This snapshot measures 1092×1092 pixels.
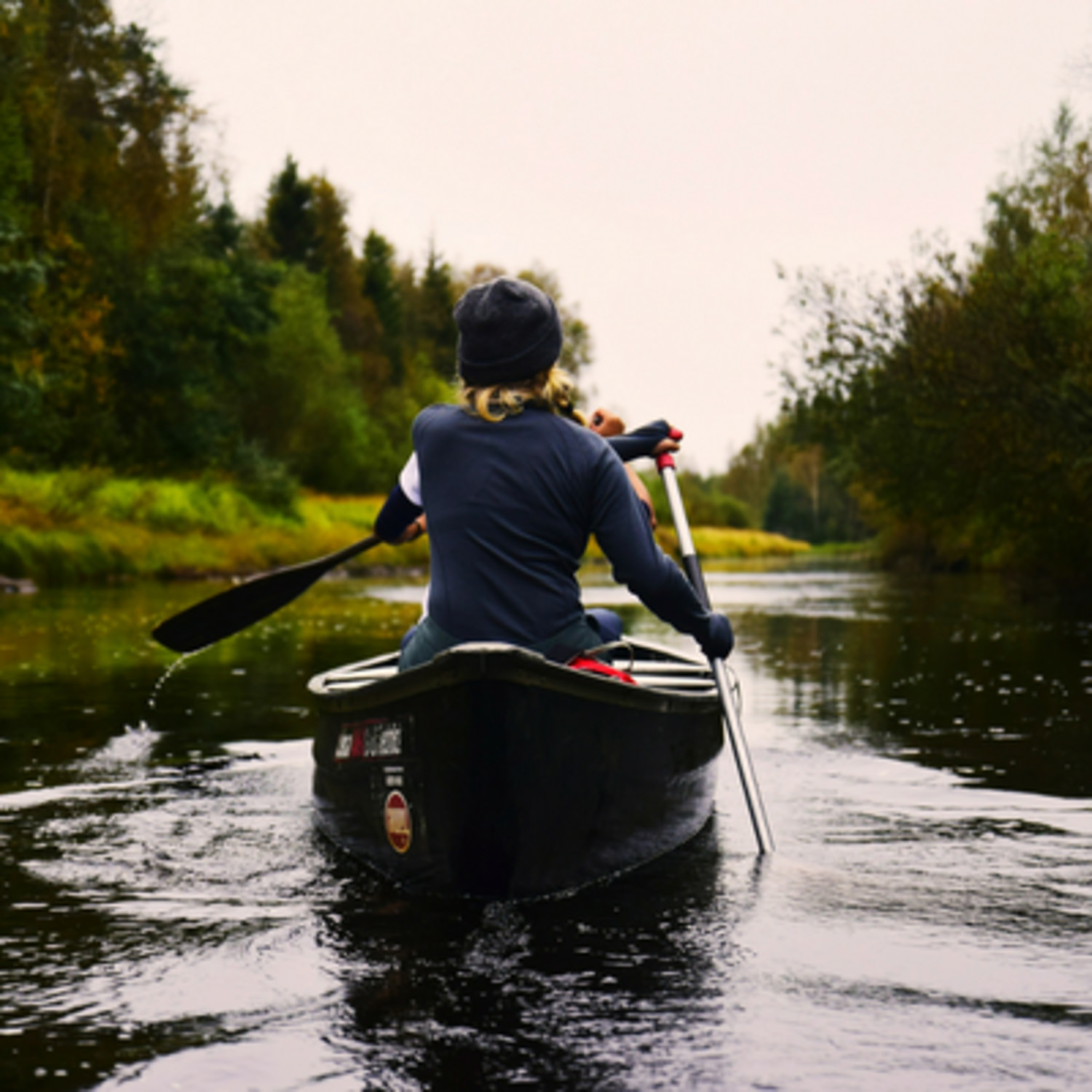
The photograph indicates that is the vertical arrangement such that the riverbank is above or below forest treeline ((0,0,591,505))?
below

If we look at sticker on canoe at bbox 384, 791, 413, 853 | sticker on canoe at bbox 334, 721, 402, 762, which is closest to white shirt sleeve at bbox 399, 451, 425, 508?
sticker on canoe at bbox 334, 721, 402, 762

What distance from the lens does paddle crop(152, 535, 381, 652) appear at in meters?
6.04

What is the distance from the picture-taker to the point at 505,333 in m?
3.96

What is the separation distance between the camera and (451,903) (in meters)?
4.03

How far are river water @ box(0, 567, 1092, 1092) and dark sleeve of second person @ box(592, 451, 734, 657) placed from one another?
94 centimetres

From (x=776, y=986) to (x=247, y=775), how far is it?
3.56 metres

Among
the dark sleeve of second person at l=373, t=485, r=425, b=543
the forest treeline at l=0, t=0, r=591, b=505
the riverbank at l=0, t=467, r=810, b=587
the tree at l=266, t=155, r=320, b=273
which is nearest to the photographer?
the dark sleeve of second person at l=373, t=485, r=425, b=543

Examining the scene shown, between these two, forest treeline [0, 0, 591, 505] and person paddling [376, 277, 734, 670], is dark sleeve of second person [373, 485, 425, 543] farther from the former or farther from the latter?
forest treeline [0, 0, 591, 505]

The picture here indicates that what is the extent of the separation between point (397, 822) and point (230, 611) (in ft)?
7.89

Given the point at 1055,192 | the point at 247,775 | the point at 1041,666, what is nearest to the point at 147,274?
the point at 1055,192

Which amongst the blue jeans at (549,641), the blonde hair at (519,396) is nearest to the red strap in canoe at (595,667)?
the blue jeans at (549,641)

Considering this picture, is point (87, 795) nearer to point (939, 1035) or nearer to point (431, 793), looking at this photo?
point (431, 793)

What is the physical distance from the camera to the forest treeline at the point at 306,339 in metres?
18.8

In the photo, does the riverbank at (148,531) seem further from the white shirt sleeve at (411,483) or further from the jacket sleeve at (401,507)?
the white shirt sleeve at (411,483)
